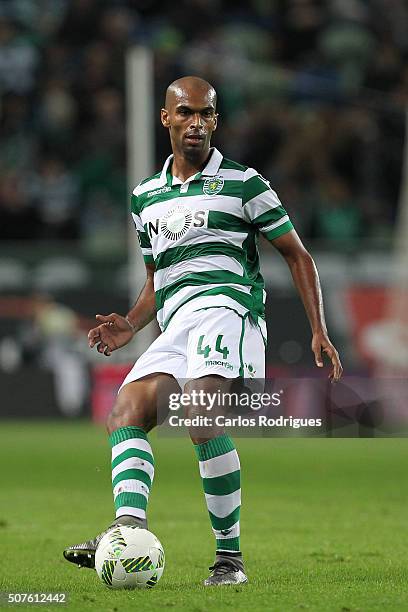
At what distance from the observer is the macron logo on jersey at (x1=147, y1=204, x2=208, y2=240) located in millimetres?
5418

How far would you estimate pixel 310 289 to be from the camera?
5.37 m

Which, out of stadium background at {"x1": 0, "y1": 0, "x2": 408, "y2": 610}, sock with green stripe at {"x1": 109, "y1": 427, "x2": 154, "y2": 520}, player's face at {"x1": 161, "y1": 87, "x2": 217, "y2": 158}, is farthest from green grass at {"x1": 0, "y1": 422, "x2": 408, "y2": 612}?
player's face at {"x1": 161, "y1": 87, "x2": 217, "y2": 158}

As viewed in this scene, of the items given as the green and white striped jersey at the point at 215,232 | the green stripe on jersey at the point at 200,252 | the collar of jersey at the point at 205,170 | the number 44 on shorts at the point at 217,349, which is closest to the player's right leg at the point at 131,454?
the number 44 on shorts at the point at 217,349

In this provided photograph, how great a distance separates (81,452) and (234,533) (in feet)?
25.6

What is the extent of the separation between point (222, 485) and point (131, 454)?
0.40 meters

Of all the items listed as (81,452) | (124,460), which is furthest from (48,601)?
(81,452)

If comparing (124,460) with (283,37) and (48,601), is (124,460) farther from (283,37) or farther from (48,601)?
(283,37)

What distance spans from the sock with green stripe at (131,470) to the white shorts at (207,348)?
0.84 ft

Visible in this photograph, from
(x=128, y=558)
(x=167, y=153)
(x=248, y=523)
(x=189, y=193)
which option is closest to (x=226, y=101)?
(x=167, y=153)

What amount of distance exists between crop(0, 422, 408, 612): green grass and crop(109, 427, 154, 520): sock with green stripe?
338mm

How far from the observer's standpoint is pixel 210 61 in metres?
19.3

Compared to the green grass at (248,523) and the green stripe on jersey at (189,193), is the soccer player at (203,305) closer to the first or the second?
the green stripe on jersey at (189,193)

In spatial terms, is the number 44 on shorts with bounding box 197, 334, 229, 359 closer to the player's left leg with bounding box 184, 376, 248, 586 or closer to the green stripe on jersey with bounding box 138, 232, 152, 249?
the player's left leg with bounding box 184, 376, 248, 586

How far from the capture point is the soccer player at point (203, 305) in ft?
17.2
